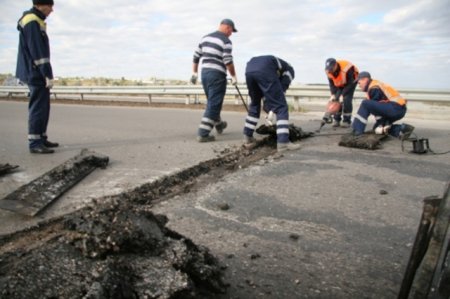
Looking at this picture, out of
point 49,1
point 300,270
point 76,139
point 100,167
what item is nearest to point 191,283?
point 300,270

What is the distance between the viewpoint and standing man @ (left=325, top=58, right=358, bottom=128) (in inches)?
350

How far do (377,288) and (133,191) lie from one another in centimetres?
259

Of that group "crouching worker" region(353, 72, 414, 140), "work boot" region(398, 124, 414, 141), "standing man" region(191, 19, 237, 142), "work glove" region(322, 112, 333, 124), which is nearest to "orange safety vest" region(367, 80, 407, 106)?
"crouching worker" region(353, 72, 414, 140)

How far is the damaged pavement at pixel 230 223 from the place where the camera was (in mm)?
2211

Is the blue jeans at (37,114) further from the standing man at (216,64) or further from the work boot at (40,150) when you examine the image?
the standing man at (216,64)

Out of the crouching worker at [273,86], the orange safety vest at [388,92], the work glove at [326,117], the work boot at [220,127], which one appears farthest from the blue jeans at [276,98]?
the work glove at [326,117]

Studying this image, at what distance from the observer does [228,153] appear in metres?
6.21

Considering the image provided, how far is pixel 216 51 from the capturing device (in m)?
7.39

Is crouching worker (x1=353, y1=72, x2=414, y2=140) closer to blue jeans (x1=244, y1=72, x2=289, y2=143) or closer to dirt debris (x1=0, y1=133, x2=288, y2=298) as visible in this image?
blue jeans (x1=244, y1=72, x2=289, y2=143)

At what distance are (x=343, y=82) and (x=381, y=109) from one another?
181cm

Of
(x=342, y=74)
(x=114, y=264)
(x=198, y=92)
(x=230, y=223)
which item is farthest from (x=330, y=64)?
(x=114, y=264)

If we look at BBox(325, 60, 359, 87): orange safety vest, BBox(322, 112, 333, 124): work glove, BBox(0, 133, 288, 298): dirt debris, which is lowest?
BBox(0, 133, 288, 298): dirt debris

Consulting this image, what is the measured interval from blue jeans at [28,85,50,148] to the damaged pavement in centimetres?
43

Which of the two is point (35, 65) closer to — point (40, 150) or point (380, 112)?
point (40, 150)
